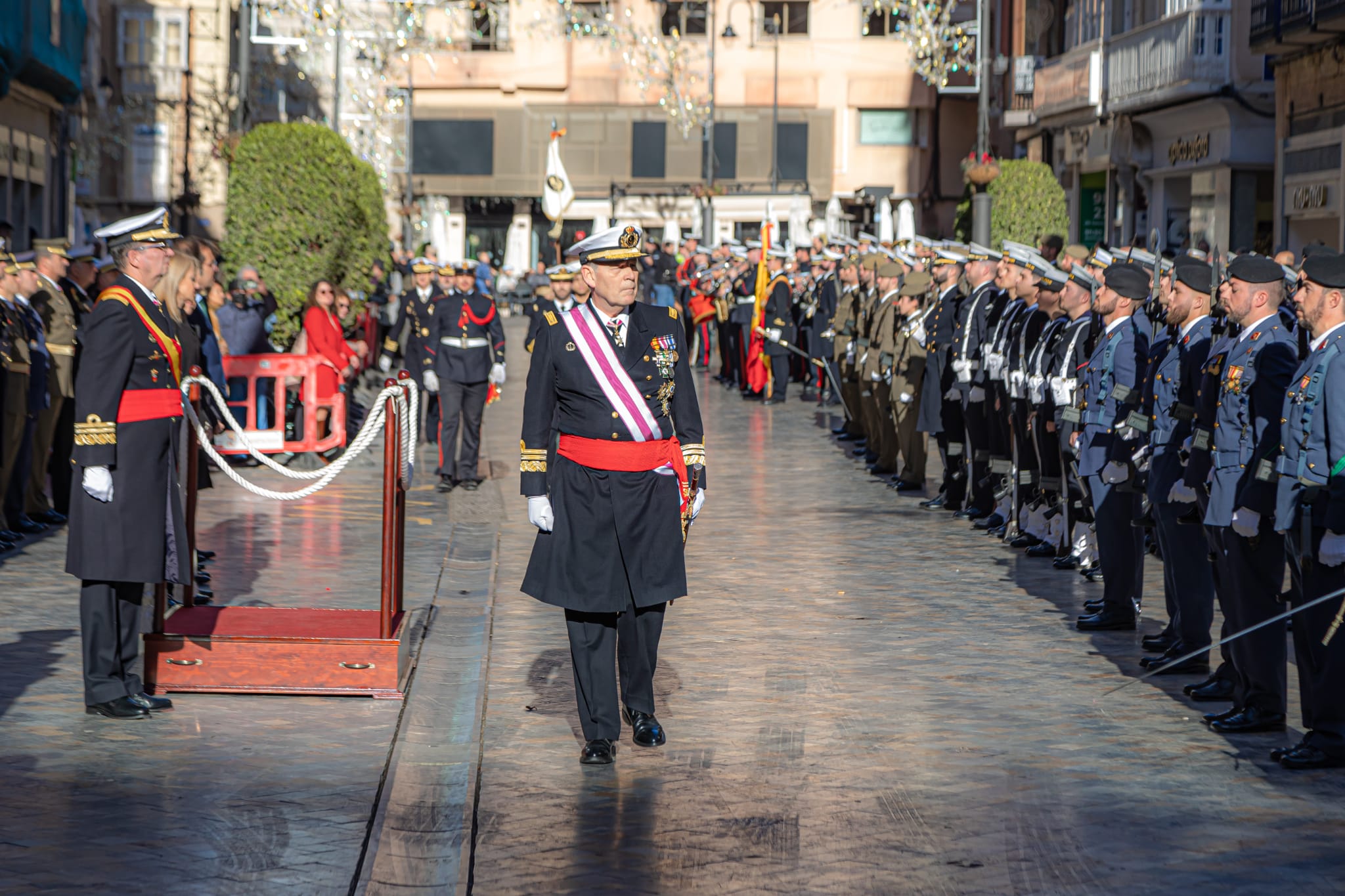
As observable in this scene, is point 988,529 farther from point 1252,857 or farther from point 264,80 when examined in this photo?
point 264,80

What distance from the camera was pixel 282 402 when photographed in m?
17.8

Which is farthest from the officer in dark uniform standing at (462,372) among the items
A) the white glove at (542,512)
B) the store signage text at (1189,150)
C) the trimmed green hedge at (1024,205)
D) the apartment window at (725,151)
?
the apartment window at (725,151)

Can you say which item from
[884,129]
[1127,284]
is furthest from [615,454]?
[884,129]

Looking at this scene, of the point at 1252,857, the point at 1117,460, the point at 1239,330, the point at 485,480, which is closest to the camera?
the point at 1252,857

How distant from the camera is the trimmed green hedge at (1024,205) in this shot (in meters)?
32.8

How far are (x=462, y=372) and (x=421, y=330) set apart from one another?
72 centimetres

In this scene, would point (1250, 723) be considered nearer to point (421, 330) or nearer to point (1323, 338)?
point (1323, 338)

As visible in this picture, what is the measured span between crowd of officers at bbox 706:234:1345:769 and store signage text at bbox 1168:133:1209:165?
42.4 ft

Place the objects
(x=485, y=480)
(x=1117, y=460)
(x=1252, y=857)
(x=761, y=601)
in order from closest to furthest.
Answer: (x=1252, y=857) < (x=1117, y=460) < (x=761, y=601) < (x=485, y=480)

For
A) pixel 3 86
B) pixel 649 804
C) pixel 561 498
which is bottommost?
pixel 649 804

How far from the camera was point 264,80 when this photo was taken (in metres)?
52.2

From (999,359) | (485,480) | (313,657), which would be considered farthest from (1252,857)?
(485,480)

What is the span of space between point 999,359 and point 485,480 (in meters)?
5.49

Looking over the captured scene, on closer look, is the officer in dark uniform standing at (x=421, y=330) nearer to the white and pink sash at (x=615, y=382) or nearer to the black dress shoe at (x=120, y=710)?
the black dress shoe at (x=120, y=710)
